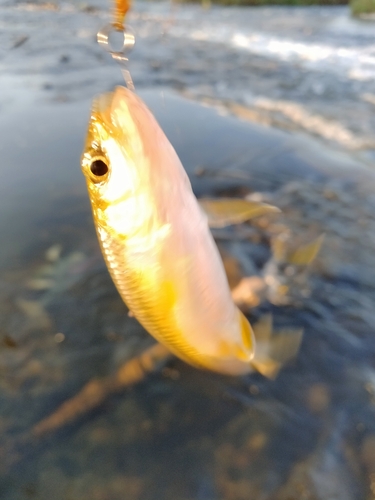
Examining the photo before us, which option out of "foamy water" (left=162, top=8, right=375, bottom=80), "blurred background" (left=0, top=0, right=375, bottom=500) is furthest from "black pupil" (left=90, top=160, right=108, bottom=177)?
"foamy water" (left=162, top=8, right=375, bottom=80)

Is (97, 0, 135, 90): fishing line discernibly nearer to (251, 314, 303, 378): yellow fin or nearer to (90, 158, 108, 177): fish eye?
(90, 158, 108, 177): fish eye

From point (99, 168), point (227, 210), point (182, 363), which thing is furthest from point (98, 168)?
point (182, 363)

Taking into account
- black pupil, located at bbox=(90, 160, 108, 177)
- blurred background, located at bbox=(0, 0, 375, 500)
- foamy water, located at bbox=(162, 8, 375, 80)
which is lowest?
blurred background, located at bbox=(0, 0, 375, 500)

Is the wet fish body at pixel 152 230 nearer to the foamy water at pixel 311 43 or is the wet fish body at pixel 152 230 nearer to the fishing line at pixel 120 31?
the fishing line at pixel 120 31

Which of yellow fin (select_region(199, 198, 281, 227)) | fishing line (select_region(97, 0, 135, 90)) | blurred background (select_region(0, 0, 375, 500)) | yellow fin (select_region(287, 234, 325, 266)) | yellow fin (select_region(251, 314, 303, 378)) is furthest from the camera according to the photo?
yellow fin (select_region(287, 234, 325, 266))

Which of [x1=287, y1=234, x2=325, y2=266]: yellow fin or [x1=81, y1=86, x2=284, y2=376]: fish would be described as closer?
[x1=81, y1=86, x2=284, y2=376]: fish

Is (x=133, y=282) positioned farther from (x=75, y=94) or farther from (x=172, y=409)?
(x=75, y=94)

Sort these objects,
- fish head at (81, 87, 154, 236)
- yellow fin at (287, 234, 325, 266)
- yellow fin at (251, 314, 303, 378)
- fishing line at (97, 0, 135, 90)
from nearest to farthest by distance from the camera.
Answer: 1. fish head at (81, 87, 154, 236)
2. fishing line at (97, 0, 135, 90)
3. yellow fin at (251, 314, 303, 378)
4. yellow fin at (287, 234, 325, 266)

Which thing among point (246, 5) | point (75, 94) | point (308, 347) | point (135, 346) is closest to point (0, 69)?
point (75, 94)

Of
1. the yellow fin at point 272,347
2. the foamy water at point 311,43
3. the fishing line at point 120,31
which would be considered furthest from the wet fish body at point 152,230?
the foamy water at point 311,43

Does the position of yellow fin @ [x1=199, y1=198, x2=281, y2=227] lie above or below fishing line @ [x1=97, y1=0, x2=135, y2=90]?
below
